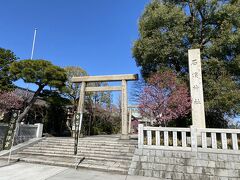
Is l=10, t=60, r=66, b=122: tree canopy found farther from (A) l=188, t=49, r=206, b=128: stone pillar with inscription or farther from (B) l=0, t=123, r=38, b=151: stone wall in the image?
(A) l=188, t=49, r=206, b=128: stone pillar with inscription

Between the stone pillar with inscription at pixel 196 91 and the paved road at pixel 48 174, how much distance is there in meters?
3.59

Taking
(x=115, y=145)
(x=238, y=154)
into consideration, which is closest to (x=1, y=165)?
(x=115, y=145)

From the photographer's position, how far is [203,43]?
11.3m

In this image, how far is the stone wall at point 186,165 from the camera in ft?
20.4

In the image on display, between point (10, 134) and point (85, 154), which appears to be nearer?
point (10, 134)

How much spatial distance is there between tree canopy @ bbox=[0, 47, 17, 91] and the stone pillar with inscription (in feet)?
37.1

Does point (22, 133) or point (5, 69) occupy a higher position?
point (5, 69)

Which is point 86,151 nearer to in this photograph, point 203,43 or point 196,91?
point 196,91

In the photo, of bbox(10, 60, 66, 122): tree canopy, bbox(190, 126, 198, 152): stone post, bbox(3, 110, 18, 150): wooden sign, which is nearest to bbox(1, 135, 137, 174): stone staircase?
bbox(3, 110, 18, 150): wooden sign

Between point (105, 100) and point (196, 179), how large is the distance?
16.2 meters

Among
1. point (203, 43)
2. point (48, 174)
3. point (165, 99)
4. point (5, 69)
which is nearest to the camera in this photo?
point (48, 174)

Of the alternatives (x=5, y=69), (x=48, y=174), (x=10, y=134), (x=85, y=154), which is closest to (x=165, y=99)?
(x=85, y=154)

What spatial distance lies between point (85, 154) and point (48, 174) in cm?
241

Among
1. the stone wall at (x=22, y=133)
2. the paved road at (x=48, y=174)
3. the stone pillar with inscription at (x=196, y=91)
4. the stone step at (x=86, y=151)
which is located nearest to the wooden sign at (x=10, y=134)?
the paved road at (x=48, y=174)
